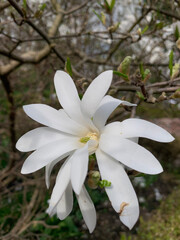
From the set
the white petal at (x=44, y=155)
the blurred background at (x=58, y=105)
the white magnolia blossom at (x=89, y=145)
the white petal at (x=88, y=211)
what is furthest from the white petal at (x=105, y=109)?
the blurred background at (x=58, y=105)

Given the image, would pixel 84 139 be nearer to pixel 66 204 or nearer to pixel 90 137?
pixel 90 137

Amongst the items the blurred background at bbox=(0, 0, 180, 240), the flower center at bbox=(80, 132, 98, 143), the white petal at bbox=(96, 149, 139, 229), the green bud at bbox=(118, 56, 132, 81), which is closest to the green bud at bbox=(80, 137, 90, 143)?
the flower center at bbox=(80, 132, 98, 143)

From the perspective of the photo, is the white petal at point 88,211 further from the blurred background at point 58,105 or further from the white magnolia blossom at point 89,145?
the blurred background at point 58,105

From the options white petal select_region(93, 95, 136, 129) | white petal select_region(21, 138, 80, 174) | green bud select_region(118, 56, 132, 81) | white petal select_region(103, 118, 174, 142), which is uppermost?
green bud select_region(118, 56, 132, 81)

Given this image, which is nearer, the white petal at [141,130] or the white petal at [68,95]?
the white petal at [141,130]

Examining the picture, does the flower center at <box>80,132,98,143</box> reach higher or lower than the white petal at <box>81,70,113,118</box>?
lower

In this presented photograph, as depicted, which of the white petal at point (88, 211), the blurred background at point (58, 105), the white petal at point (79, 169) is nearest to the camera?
the white petal at point (79, 169)

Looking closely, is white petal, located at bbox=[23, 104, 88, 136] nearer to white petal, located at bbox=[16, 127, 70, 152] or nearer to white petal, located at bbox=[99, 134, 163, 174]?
white petal, located at bbox=[16, 127, 70, 152]
